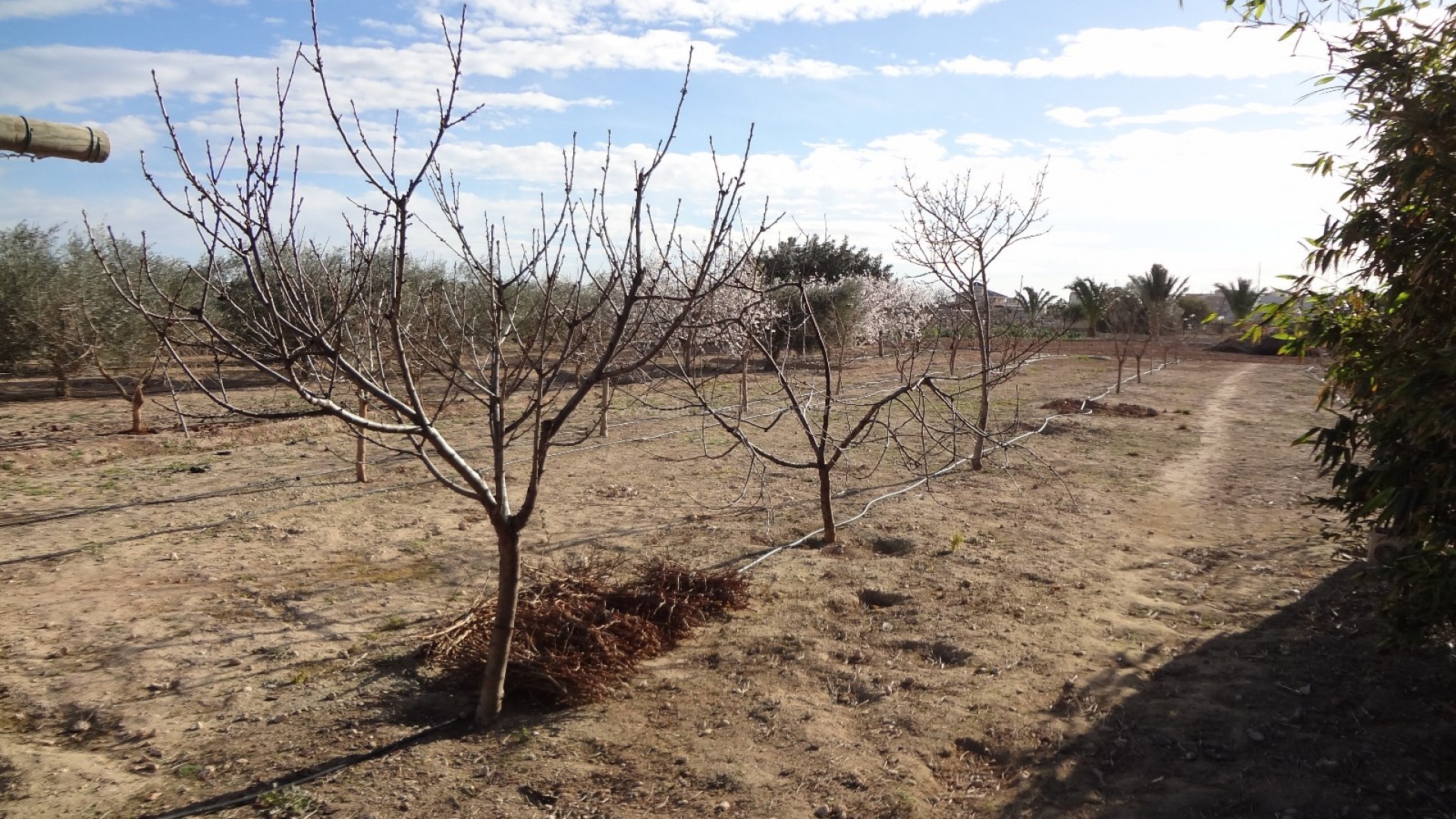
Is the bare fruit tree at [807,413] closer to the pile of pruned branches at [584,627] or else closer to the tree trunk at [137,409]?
the pile of pruned branches at [584,627]

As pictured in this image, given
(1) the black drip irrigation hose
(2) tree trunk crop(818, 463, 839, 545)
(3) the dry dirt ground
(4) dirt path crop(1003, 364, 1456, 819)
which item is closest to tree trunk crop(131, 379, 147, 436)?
(3) the dry dirt ground

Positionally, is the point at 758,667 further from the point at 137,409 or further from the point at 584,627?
the point at 137,409

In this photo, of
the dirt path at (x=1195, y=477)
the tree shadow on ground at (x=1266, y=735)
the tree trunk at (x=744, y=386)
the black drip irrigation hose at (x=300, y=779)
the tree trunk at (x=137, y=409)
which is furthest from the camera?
the tree trunk at (x=137, y=409)

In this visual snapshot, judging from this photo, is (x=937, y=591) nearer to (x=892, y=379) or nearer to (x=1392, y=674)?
(x=1392, y=674)

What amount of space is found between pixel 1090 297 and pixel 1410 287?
32.1 metres

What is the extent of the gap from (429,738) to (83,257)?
1579 cm

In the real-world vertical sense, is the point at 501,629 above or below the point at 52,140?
below

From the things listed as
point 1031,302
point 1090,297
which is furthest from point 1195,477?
point 1090,297

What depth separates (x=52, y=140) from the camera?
16.1 feet

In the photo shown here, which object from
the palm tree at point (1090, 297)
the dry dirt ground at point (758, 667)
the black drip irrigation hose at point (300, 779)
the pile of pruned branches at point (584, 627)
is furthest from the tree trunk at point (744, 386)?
the palm tree at point (1090, 297)

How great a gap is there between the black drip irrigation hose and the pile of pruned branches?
0.37 metres

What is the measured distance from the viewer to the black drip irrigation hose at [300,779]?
3023mm

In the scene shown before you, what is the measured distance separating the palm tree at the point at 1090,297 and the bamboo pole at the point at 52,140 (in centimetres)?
3148

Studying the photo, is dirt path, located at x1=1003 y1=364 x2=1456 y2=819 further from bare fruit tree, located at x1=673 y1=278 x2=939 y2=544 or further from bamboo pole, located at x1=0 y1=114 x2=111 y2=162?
bamboo pole, located at x1=0 y1=114 x2=111 y2=162
